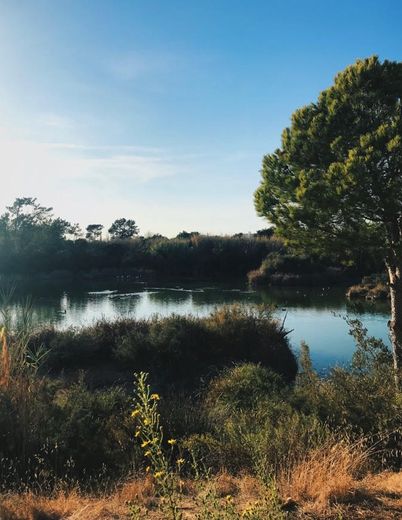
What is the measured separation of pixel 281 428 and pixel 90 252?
56470mm

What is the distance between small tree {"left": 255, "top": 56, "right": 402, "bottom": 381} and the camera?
7184 mm

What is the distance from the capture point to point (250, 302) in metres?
30.0

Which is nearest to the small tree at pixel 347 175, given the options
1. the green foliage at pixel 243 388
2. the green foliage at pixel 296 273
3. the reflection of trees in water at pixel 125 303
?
the green foliage at pixel 243 388

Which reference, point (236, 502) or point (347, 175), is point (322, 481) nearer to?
point (236, 502)

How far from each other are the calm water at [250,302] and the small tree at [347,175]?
7.03 metres

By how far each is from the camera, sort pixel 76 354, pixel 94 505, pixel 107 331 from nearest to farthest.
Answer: pixel 94 505 < pixel 76 354 < pixel 107 331

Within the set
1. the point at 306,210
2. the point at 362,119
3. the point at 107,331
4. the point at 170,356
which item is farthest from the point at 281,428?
the point at 107,331

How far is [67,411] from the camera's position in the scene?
6.48 meters

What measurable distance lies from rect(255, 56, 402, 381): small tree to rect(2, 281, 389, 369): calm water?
23.1 ft

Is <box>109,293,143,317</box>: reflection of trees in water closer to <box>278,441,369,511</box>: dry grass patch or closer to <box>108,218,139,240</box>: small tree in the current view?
<box>278,441,369,511</box>: dry grass patch

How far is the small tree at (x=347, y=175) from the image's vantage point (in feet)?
23.6

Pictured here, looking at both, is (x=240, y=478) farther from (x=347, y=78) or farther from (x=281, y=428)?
(x=347, y=78)

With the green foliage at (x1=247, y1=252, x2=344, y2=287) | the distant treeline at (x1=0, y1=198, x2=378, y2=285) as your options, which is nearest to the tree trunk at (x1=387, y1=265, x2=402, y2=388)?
the green foliage at (x1=247, y1=252, x2=344, y2=287)

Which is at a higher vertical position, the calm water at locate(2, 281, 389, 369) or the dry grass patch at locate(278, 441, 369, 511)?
the dry grass patch at locate(278, 441, 369, 511)
